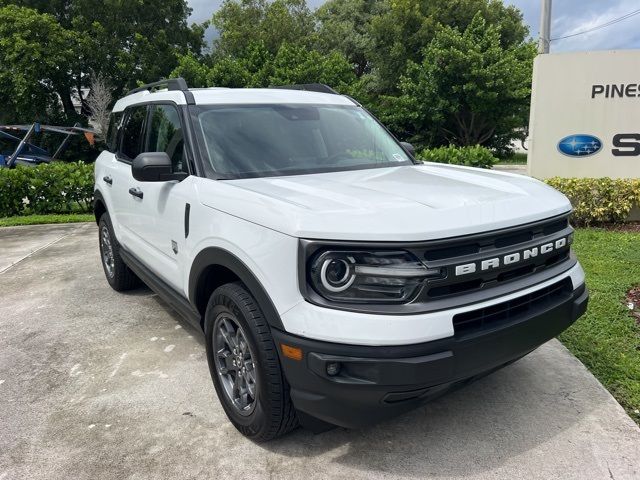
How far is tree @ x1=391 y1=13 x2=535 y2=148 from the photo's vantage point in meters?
22.1

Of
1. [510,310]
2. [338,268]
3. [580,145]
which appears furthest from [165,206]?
[580,145]

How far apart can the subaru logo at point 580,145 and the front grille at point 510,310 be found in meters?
5.91

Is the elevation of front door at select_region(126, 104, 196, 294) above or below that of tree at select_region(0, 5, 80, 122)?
below

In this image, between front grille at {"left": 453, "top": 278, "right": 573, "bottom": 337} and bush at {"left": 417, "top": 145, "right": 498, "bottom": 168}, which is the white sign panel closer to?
bush at {"left": 417, "top": 145, "right": 498, "bottom": 168}

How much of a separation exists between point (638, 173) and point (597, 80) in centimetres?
150

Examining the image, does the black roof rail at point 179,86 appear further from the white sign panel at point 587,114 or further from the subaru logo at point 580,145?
the subaru logo at point 580,145

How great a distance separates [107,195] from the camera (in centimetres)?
502

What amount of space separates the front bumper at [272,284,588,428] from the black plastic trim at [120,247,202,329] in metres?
1.12

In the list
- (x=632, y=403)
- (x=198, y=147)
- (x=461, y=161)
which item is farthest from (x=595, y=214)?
(x=198, y=147)

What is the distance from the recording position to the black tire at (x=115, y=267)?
5.11 meters

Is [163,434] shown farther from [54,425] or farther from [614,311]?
[614,311]

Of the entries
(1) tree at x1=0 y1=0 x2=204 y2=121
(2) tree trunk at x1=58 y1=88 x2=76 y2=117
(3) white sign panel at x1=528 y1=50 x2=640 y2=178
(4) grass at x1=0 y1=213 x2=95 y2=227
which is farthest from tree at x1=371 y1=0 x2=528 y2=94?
(4) grass at x1=0 y1=213 x2=95 y2=227

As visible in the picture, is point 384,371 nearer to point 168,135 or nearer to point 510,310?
point 510,310

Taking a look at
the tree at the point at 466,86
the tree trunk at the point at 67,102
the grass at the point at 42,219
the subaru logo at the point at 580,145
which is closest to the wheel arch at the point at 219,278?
the subaru logo at the point at 580,145
